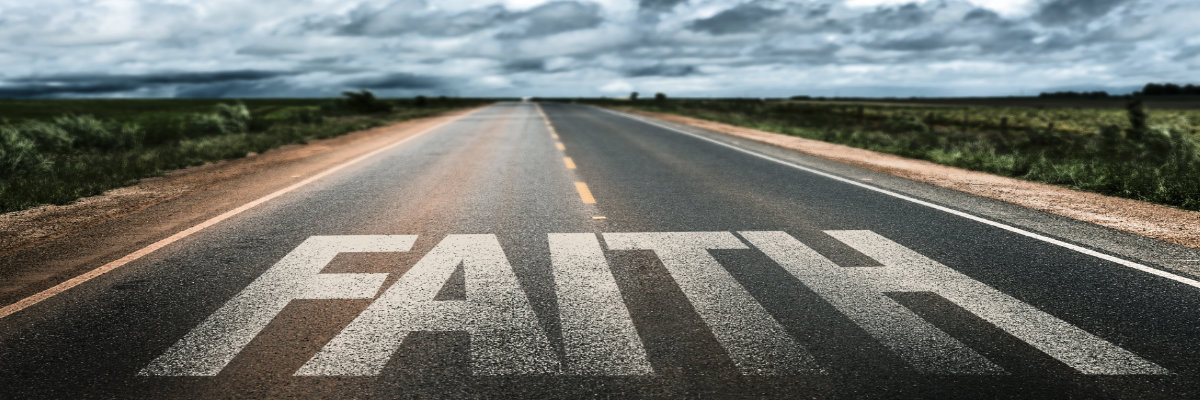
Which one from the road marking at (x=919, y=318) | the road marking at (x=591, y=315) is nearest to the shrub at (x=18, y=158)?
the road marking at (x=591, y=315)

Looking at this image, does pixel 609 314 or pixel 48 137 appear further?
pixel 48 137

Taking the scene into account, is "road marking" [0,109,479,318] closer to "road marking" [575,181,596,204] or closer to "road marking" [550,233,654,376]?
"road marking" [550,233,654,376]

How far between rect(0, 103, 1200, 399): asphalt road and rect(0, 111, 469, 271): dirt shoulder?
28.2 inches

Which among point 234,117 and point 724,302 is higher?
point 724,302

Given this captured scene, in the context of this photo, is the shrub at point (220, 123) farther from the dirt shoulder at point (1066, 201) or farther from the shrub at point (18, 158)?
the dirt shoulder at point (1066, 201)

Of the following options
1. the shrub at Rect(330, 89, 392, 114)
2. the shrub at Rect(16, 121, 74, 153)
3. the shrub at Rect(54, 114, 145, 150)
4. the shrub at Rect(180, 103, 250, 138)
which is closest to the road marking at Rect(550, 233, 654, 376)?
the shrub at Rect(16, 121, 74, 153)

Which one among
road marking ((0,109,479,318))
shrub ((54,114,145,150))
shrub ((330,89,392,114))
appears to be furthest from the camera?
shrub ((330,89,392,114))

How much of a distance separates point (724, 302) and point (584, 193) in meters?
4.48

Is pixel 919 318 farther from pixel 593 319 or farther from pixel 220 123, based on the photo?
pixel 220 123

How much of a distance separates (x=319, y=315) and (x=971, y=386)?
319 cm

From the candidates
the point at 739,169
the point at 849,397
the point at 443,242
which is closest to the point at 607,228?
the point at 443,242

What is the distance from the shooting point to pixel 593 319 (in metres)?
3.67

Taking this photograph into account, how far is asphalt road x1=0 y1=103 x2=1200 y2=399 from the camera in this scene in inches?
116

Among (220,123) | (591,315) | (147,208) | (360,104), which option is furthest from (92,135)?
(360,104)
